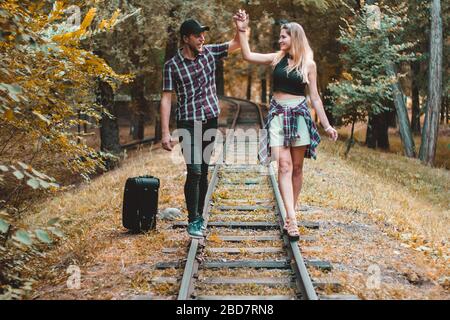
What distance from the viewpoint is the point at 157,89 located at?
2414 centimetres

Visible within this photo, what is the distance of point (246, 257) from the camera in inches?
243

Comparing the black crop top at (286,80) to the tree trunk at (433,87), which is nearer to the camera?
the black crop top at (286,80)

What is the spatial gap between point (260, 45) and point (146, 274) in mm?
32914

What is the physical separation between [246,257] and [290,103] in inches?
70.8

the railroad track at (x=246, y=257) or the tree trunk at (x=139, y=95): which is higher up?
the tree trunk at (x=139, y=95)

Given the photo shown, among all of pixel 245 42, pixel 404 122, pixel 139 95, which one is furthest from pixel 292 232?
pixel 139 95

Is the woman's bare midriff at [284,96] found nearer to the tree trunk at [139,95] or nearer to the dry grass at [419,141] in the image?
the tree trunk at [139,95]

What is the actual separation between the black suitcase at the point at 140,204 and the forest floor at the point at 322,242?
0.50 feet

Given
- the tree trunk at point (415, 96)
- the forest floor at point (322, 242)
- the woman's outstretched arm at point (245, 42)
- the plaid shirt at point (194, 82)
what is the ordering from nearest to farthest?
the forest floor at point (322, 242) → the woman's outstretched arm at point (245, 42) → the plaid shirt at point (194, 82) → the tree trunk at point (415, 96)

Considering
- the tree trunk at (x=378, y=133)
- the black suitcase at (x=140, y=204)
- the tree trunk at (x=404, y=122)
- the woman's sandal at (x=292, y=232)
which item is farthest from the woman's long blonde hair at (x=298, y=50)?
the tree trunk at (x=378, y=133)

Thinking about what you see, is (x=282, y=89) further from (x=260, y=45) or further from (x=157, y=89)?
(x=260, y=45)

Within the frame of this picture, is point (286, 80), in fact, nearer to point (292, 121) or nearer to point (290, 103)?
point (290, 103)

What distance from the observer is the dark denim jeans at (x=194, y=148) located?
6.21 metres
